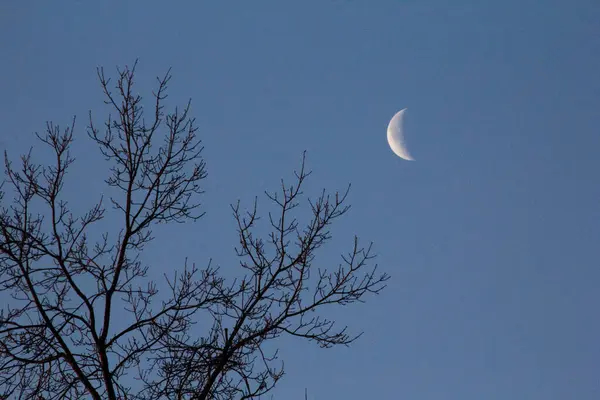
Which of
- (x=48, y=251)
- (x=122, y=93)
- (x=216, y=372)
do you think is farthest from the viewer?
(x=122, y=93)

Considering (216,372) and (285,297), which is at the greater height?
(285,297)

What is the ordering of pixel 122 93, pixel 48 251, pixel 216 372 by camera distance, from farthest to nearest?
1. pixel 122 93
2. pixel 48 251
3. pixel 216 372

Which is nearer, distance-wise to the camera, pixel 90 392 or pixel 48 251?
pixel 90 392

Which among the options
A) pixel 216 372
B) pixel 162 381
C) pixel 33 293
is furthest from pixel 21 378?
pixel 216 372

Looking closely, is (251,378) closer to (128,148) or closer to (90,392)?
(90,392)

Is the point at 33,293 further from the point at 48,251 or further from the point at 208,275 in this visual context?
the point at 208,275

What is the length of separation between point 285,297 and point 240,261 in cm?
→ 55

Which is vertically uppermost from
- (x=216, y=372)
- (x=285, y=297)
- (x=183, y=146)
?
(x=183, y=146)

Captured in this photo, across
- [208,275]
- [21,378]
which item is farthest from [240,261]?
[21,378]

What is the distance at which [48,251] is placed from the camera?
7406 millimetres

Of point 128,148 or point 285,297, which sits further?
point 128,148

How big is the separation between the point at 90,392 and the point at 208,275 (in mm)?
1559

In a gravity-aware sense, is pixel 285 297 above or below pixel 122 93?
below

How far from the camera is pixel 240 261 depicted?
7.64 m
